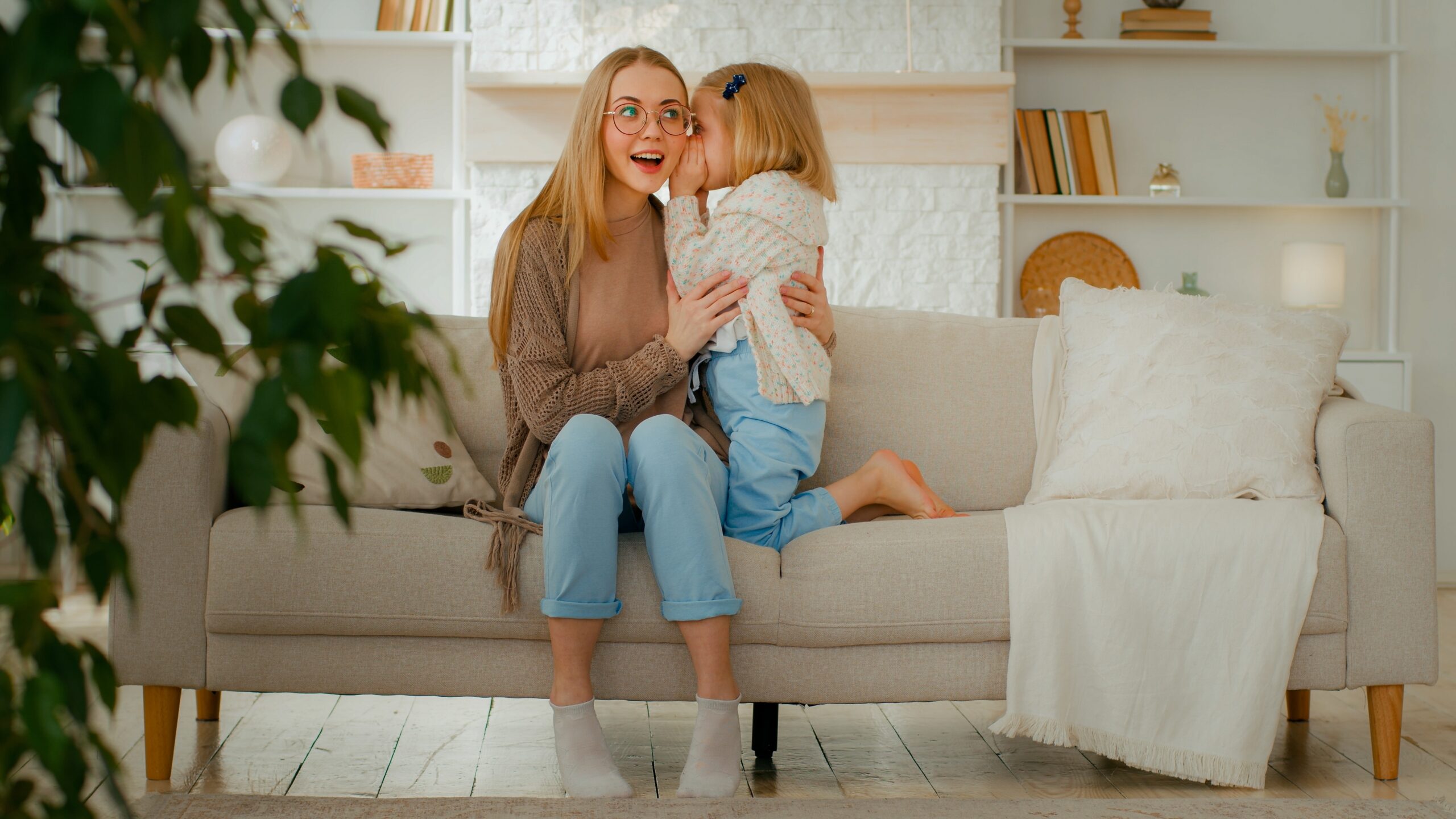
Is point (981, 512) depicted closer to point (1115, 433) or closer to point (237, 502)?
point (1115, 433)

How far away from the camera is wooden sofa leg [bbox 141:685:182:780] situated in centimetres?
177

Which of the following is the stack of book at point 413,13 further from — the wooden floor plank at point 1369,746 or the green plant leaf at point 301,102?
the green plant leaf at point 301,102

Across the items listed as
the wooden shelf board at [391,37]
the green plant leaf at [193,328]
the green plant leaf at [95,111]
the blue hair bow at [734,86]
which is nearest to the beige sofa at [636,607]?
the blue hair bow at [734,86]

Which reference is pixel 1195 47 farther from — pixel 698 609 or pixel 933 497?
pixel 698 609

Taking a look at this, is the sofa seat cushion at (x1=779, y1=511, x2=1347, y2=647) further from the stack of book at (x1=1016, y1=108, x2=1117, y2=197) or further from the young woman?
the stack of book at (x1=1016, y1=108, x2=1117, y2=197)

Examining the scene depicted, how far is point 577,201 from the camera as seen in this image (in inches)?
78.2

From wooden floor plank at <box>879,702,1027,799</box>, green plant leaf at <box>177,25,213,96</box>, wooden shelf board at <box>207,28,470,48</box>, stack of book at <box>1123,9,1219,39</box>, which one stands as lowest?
wooden floor plank at <box>879,702,1027,799</box>

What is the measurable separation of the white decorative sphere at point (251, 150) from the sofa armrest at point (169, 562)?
216cm

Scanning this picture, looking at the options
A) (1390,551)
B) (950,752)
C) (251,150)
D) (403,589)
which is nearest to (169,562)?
(403,589)

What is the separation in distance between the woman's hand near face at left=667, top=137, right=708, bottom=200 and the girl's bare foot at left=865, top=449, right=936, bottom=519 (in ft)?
1.90

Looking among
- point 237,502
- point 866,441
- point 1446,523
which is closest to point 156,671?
point 237,502

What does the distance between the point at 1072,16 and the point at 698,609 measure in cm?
316

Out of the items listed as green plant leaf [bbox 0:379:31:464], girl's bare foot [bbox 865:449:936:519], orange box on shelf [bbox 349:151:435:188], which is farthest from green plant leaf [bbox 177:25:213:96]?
orange box on shelf [bbox 349:151:435:188]

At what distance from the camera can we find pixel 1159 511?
1.83 m
